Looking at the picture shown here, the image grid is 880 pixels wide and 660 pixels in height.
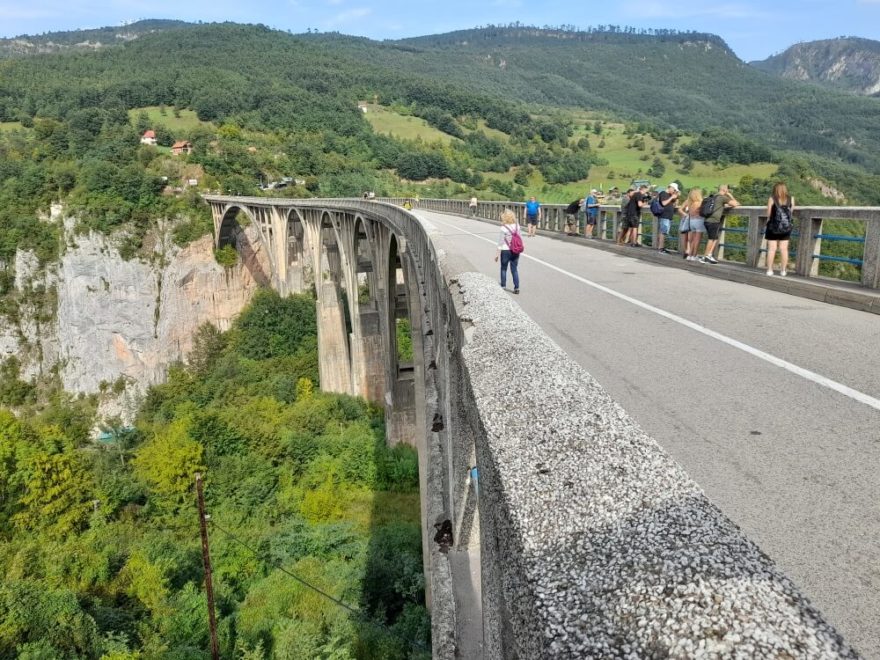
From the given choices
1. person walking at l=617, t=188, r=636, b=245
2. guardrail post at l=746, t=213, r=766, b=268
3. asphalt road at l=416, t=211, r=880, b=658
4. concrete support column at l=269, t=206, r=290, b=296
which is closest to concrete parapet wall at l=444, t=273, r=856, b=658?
asphalt road at l=416, t=211, r=880, b=658

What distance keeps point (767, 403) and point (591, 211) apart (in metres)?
18.2

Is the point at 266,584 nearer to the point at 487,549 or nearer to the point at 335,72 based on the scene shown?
the point at 487,549

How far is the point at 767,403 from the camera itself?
4.97 m

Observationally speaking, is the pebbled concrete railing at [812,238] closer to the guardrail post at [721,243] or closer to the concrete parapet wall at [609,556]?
the guardrail post at [721,243]

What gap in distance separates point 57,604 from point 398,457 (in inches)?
515

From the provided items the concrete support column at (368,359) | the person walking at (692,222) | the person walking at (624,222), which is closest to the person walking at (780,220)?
the person walking at (692,222)

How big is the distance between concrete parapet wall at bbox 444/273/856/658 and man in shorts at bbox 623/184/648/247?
1670 cm

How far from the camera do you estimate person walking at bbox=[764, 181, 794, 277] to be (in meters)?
10.4

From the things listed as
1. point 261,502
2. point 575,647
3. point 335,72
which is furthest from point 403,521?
point 335,72

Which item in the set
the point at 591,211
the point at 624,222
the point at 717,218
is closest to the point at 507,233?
the point at 717,218

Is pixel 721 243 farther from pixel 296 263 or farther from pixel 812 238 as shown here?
pixel 296 263

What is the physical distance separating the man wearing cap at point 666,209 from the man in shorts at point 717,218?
2.37m

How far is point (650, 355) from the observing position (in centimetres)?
671

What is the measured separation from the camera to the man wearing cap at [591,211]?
22.0 m
